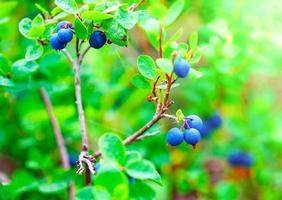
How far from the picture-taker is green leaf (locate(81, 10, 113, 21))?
1017mm

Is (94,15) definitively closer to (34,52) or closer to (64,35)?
(64,35)

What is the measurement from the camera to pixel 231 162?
2188 millimetres

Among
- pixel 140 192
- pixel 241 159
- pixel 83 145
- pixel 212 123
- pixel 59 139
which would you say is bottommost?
pixel 241 159

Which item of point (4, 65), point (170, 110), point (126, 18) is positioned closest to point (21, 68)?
point (4, 65)

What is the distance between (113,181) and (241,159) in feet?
4.45

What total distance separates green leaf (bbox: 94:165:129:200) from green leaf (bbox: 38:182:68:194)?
1.78ft

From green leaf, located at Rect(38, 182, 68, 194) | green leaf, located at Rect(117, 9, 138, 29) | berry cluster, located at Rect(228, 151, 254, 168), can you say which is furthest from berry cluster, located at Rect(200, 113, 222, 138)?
green leaf, located at Rect(117, 9, 138, 29)

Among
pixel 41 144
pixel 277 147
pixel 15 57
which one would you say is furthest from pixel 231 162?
pixel 15 57

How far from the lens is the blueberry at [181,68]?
943 mm

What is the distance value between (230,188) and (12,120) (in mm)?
845

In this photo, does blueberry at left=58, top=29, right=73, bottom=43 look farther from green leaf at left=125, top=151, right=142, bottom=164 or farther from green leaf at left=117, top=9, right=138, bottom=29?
green leaf at left=125, top=151, right=142, bottom=164

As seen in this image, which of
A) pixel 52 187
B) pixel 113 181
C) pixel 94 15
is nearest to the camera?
pixel 113 181

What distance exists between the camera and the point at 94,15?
1022mm

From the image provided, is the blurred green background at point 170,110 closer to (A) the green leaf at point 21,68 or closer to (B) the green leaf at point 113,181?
(A) the green leaf at point 21,68
